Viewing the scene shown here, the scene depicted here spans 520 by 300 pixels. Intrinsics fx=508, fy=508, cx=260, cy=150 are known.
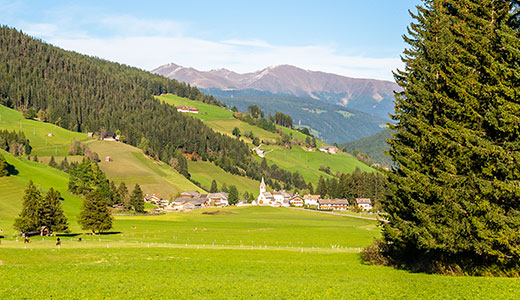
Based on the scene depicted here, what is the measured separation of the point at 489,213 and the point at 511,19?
12.6m

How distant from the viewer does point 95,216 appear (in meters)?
86.8

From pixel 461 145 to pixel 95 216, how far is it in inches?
2726

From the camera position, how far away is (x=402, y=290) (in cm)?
2747

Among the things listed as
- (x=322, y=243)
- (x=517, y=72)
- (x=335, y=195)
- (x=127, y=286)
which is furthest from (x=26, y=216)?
(x=335, y=195)

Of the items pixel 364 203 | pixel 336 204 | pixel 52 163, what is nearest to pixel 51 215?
pixel 52 163

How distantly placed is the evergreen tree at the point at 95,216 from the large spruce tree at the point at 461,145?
59.8 m

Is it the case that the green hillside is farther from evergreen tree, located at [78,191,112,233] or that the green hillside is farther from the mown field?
the mown field

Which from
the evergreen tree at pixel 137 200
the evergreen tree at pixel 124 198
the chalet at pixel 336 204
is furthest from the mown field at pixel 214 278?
the chalet at pixel 336 204

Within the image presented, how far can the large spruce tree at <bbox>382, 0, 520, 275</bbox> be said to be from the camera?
2992cm

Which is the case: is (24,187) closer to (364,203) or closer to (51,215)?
(51,215)

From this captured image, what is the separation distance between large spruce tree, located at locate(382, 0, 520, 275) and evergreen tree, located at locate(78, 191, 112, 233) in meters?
59.8

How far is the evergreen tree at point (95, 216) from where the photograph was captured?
86.6 meters

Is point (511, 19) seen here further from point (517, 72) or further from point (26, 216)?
point (26, 216)

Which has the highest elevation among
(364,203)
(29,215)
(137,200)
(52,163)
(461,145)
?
(461,145)
